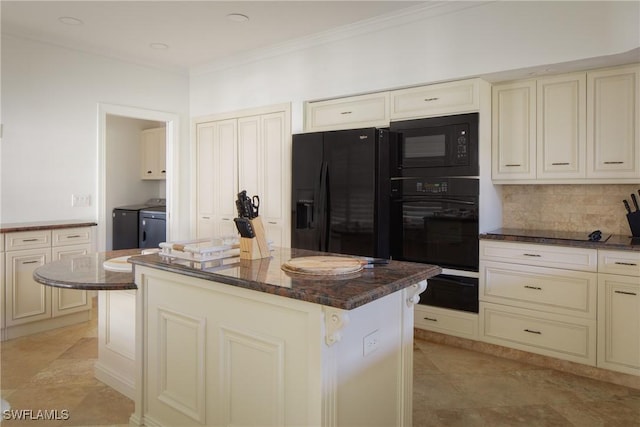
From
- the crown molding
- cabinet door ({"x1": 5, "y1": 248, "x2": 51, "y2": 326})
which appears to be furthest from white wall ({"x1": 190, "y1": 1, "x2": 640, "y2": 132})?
cabinet door ({"x1": 5, "y1": 248, "x2": 51, "y2": 326})

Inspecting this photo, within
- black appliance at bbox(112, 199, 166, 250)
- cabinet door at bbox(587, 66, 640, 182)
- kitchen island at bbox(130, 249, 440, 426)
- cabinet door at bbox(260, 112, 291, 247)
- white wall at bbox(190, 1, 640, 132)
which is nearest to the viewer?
kitchen island at bbox(130, 249, 440, 426)

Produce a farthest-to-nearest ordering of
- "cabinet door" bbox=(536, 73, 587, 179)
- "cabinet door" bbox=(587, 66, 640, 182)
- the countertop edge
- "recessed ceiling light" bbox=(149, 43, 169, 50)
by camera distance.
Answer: "recessed ceiling light" bbox=(149, 43, 169, 50) → "cabinet door" bbox=(536, 73, 587, 179) → "cabinet door" bbox=(587, 66, 640, 182) → the countertop edge

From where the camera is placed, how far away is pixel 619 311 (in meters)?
2.65

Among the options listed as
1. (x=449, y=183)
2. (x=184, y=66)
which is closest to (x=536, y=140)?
(x=449, y=183)

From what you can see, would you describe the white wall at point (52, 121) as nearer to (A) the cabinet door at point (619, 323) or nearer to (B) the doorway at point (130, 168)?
(B) the doorway at point (130, 168)

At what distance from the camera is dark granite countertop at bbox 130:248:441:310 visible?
1398mm

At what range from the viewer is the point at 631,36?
8.51 feet

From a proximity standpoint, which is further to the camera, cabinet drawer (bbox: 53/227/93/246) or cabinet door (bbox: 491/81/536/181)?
cabinet drawer (bbox: 53/227/93/246)

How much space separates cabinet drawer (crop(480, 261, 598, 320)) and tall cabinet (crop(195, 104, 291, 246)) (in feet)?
6.60

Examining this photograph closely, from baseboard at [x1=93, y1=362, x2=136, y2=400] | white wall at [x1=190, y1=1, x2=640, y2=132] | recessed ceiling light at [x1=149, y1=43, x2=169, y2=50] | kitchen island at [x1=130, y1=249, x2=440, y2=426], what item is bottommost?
baseboard at [x1=93, y1=362, x2=136, y2=400]

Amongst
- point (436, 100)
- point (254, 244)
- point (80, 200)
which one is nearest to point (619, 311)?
point (436, 100)

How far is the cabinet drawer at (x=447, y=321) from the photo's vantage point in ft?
10.6

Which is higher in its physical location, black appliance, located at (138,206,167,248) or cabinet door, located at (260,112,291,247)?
cabinet door, located at (260,112,291,247)

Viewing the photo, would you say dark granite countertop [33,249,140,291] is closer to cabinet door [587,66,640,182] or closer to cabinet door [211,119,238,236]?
cabinet door [211,119,238,236]
